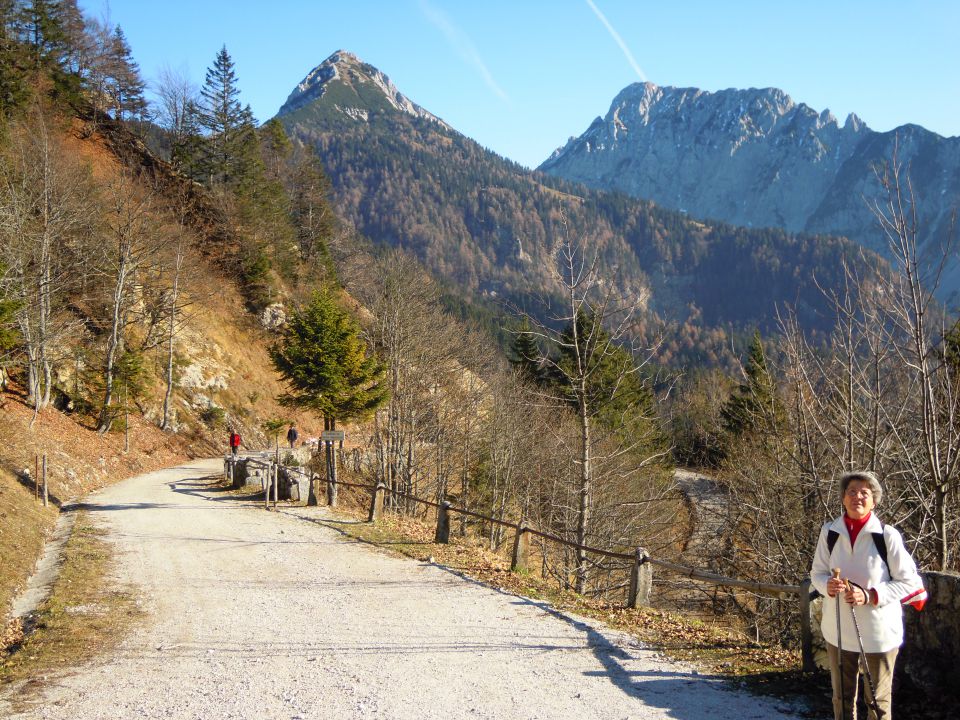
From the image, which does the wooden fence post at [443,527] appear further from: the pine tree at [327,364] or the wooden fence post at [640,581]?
the pine tree at [327,364]

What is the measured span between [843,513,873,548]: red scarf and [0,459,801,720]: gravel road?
2403mm

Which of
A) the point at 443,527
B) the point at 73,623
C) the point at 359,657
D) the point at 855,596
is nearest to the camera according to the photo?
the point at 855,596

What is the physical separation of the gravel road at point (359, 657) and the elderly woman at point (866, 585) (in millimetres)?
1710

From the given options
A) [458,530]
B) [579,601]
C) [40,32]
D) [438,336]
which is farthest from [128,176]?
[579,601]

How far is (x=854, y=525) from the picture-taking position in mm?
4711

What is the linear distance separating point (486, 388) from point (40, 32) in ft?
149

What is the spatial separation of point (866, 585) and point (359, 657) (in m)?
5.49

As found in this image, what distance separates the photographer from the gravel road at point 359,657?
6.47 m

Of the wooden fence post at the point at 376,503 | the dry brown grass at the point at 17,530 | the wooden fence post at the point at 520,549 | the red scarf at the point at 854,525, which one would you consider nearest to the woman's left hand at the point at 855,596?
the red scarf at the point at 854,525

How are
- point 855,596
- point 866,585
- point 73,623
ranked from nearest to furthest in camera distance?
point 855,596 → point 866,585 → point 73,623

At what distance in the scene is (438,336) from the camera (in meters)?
34.5

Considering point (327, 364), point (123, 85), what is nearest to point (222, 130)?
point (123, 85)

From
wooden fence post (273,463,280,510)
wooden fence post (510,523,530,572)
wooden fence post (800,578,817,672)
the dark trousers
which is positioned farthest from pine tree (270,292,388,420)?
the dark trousers

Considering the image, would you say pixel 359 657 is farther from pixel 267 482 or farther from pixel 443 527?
pixel 267 482
